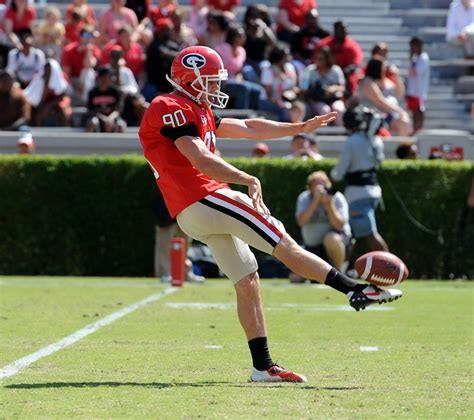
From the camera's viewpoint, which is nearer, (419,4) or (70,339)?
(70,339)

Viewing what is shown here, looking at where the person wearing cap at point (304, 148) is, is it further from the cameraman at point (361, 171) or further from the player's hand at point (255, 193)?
the player's hand at point (255, 193)

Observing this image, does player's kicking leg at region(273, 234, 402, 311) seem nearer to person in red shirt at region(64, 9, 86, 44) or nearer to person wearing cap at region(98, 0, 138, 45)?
person wearing cap at region(98, 0, 138, 45)

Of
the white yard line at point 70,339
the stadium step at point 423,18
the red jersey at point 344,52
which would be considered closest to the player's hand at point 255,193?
the white yard line at point 70,339

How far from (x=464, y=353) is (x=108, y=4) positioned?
16.3 m

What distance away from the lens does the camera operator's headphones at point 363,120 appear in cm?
1488

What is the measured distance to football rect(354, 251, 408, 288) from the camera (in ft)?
24.2

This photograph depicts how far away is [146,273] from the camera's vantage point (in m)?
16.9

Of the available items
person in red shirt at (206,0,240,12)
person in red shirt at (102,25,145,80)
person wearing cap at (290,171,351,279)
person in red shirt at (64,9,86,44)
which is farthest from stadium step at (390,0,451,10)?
person wearing cap at (290,171,351,279)

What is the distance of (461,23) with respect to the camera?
22.0m

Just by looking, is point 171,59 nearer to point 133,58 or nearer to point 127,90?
point 127,90

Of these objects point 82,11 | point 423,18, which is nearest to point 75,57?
point 82,11

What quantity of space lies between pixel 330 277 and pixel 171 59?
12.8m

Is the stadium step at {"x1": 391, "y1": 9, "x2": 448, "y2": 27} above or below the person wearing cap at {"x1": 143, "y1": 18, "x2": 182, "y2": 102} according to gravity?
above

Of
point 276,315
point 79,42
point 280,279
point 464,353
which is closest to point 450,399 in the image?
point 464,353
